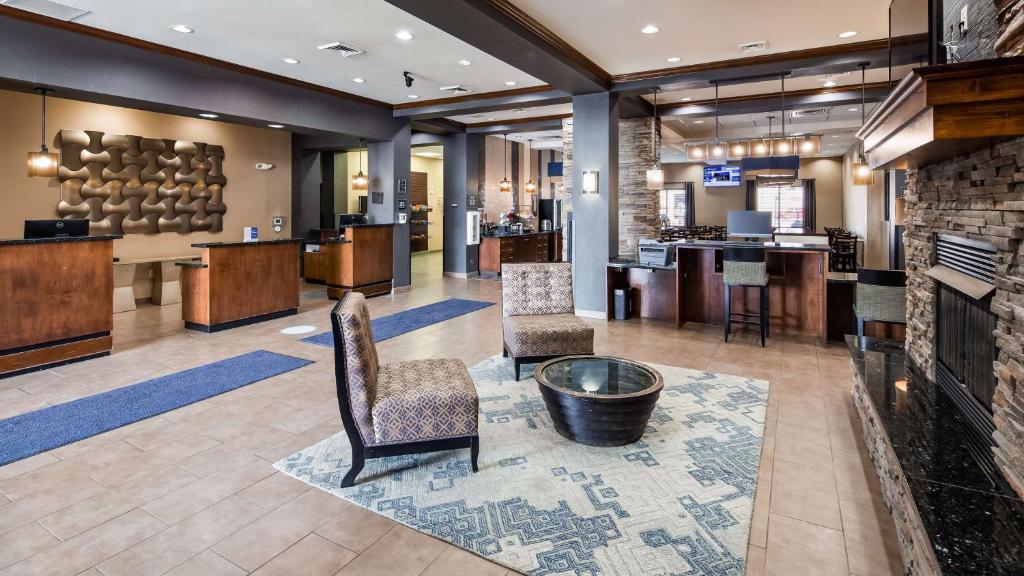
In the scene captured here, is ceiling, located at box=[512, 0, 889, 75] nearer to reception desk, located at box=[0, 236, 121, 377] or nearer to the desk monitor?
the desk monitor

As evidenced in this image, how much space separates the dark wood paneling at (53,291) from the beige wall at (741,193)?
1584 cm

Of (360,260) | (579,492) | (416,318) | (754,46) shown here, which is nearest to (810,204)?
(754,46)

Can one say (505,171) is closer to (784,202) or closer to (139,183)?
(139,183)

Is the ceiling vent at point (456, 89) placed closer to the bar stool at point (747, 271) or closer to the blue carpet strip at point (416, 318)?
the blue carpet strip at point (416, 318)

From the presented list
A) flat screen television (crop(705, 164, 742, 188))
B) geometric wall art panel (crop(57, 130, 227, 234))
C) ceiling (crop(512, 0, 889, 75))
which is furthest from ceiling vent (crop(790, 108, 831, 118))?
geometric wall art panel (crop(57, 130, 227, 234))

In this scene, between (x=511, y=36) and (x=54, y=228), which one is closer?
(x=511, y=36)

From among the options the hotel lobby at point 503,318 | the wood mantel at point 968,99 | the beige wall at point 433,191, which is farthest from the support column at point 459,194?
the wood mantel at point 968,99

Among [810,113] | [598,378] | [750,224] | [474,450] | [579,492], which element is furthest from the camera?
[810,113]

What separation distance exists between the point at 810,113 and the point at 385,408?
32.3 ft

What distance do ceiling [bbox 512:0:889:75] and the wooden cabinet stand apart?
5.96 metres

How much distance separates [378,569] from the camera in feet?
7.17

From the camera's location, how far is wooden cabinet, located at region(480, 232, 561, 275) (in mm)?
12125

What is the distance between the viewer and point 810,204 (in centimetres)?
1639

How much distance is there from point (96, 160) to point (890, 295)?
9.52 metres
